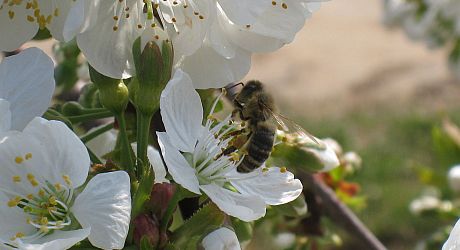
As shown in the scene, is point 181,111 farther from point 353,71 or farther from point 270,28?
point 353,71

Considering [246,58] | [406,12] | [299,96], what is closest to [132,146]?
[246,58]

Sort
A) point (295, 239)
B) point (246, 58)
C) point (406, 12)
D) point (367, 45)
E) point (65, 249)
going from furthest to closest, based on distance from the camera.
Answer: point (367, 45), point (406, 12), point (295, 239), point (246, 58), point (65, 249)

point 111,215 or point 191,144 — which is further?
point 191,144

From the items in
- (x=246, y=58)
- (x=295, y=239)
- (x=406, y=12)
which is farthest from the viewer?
(x=406, y=12)

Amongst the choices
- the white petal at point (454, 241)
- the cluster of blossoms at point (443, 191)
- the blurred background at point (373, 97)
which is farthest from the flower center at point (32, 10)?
the blurred background at point (373, 97)

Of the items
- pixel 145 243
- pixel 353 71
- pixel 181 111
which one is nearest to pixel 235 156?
pixel 181 111

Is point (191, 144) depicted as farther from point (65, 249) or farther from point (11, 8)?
point (11, 8)
